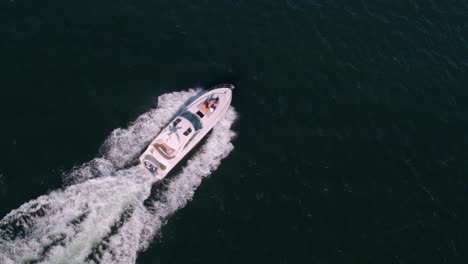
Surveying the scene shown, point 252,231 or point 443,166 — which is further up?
point 443,166

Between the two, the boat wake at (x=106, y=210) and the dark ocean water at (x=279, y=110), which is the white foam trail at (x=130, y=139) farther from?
the dark ocean water at (x=279, y=110)

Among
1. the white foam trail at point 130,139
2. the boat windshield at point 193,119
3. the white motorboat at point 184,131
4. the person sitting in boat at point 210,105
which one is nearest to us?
the white foam trail at point 130,139

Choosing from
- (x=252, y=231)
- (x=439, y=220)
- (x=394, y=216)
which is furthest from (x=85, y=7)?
(x=439, y=220)

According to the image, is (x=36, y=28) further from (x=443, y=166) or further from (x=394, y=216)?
(x=443, y=166)

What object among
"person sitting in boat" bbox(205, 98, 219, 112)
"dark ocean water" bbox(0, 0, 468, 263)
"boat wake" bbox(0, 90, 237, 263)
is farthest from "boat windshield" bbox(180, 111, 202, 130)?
"dark ocean water" bbox(0, 0, 468, 263)

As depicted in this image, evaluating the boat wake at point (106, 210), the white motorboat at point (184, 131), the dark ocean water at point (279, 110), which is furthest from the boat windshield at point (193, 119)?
the dark ocean water at point (279, 110)

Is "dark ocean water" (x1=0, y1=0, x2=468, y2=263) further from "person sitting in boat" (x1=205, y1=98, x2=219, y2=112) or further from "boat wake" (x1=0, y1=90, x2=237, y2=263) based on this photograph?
"person sitting in boat" (x1=205, y1=98, x2=219, y2=112)

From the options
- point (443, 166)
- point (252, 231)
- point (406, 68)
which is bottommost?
point (252, 231)
